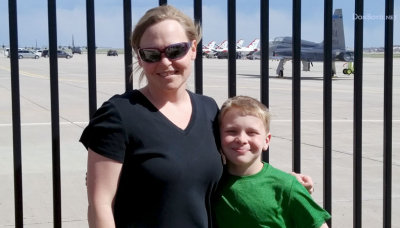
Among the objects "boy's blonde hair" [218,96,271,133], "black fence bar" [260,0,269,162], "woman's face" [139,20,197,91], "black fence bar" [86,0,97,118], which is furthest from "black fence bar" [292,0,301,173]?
"woman's face" [139,20,197,91]

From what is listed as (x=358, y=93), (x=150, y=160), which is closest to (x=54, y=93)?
(x=150, y=160)

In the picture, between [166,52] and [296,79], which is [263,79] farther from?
[166,52]

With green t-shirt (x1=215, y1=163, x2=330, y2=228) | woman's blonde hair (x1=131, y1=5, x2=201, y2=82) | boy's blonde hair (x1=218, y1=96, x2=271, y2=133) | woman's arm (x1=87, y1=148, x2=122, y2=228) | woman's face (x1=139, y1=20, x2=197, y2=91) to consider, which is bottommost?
green t-shirt (x1=215, y1=163, x2=330, y2=228)

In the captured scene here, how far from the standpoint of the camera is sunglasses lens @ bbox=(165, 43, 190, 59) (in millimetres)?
2064

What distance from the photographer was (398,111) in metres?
15.4

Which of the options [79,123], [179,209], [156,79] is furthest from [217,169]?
[79,123]

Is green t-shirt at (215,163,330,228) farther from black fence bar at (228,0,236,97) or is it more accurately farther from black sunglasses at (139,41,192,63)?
black fence bar at (228,0,236,97)

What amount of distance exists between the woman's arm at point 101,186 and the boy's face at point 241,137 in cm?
49

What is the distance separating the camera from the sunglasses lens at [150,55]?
206 centimetres

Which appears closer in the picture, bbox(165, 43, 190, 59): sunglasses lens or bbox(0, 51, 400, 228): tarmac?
bbox(165, 43, 190, 59): sunglasses lens

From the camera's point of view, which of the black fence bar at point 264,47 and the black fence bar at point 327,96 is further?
the black fence bar at point 327,96

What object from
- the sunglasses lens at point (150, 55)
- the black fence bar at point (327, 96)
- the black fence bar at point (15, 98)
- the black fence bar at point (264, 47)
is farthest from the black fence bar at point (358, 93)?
the black fence bar at point (15, 98)

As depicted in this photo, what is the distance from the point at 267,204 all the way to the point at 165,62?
701 millimetres

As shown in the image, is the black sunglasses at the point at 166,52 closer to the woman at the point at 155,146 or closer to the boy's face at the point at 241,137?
the woman at the point at 155,146
